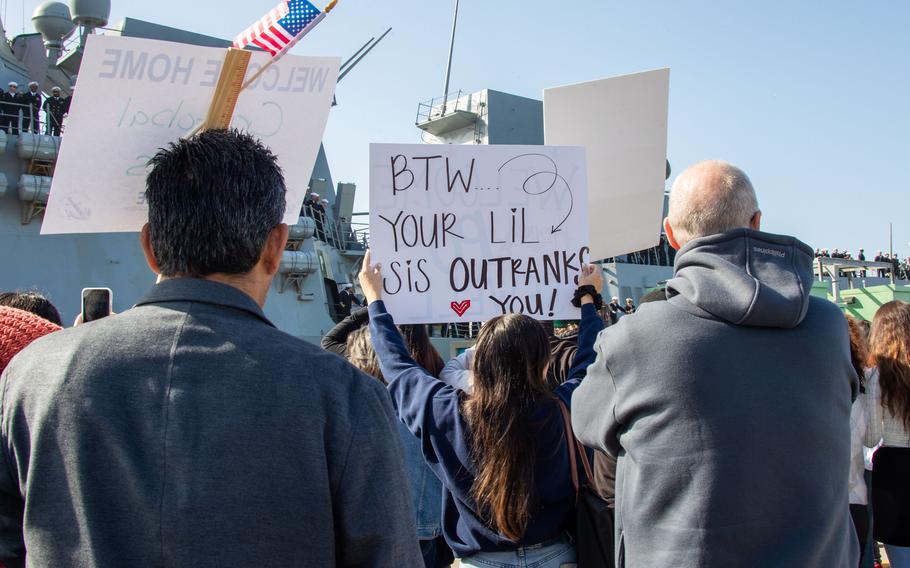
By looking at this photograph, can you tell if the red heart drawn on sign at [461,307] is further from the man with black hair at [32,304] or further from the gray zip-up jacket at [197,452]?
the gray zip-up jacket at [197,452]

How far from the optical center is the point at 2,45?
1478 cm

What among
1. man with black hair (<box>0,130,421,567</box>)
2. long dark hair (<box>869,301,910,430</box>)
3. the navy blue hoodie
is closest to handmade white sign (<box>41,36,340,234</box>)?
the navy blue hoodie

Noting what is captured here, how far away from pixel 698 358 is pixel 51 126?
12982 millimetres

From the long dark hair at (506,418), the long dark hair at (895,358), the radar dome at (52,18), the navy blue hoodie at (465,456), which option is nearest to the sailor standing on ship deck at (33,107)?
the radar dome at (52,18)

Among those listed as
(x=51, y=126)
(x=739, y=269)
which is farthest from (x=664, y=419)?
(x=51, y=126)

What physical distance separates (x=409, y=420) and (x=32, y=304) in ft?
5.07

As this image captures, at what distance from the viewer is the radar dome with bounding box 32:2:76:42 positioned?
50.9ft

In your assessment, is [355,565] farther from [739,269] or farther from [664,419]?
[739,269]

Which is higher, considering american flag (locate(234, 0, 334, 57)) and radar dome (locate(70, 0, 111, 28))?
radar dome (locate(70, 0, 111, 28))

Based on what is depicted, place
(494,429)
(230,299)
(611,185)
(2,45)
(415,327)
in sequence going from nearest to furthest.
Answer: (230,299) < (494,429) < (415,327) < (611,185) < (2,45)

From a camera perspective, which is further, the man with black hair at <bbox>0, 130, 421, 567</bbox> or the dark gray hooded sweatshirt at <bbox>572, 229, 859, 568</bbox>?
the dark gray hooded sweatshirt at <bbox>572, 229, 859, 568</bbox>

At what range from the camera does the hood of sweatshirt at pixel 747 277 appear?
1.71 m

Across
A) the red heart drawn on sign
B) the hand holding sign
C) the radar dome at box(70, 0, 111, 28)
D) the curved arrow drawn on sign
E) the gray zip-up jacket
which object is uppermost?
the radar dome at box(70, 0, 111, 28)

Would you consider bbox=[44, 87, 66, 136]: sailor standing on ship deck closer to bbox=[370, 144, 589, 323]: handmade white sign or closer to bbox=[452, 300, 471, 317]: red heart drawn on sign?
bbox=[370, 144, 589, 323]: handmade white sign
